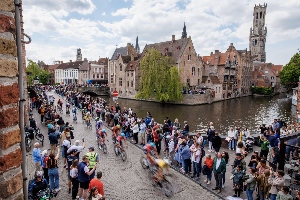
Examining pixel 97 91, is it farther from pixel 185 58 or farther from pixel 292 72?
pixel 292 72

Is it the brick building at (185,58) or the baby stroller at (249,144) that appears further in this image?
the brick building at (185,58)

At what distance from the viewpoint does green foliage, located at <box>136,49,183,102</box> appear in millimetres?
43094

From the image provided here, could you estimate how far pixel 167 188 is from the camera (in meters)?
9.03

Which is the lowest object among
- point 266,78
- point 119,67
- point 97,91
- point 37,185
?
point 37,185

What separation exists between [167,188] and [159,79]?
35.2 meters

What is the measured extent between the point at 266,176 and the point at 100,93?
57217 millimetres

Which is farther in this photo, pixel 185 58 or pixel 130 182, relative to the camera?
pixel 185 58

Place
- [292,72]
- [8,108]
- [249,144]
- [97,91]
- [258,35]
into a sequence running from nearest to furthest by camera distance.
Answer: [8,108]
[249,144]
[292,72]
[97,91]
[258,35]

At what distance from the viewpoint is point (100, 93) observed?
62.8 m

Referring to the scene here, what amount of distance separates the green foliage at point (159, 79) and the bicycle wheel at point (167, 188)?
3397 centimetres

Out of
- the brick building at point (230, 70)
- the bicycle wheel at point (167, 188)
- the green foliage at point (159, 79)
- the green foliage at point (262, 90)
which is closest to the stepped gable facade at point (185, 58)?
the brick building at point (230, 70)

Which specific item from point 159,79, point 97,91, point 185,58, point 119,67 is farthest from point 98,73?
point 159,79

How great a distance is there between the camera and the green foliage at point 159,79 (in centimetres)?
4309

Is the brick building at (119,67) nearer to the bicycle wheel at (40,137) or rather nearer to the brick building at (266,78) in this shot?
the brick building at (266,78)
